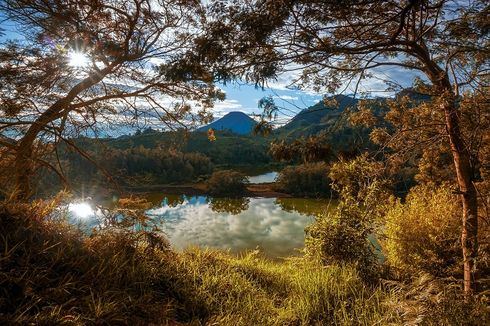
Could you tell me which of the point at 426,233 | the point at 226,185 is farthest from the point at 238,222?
the point at 426,233

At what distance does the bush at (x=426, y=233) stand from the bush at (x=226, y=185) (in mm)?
41231

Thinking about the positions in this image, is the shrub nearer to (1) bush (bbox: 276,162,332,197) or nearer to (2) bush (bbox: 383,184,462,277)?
(2) bush (bbox: 383,184,462,277)

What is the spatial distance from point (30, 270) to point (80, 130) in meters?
5.27

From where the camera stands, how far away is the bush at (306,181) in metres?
52.8

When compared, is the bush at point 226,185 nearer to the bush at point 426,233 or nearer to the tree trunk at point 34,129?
the bush at point 426,233

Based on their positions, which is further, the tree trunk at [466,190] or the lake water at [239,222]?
the lake water at [239,222]

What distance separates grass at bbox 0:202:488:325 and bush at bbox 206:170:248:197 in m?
47.6

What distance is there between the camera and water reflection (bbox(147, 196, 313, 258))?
25.0m

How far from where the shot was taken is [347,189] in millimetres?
9430

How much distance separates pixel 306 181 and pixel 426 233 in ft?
140

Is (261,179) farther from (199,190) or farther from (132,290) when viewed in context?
(132,290)

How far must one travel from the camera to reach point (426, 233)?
461 inches

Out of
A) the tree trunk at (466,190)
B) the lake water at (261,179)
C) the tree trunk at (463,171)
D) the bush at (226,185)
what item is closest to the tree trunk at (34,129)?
the tree trunk at (463,171)

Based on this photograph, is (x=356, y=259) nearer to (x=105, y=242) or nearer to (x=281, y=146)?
(x=281, y=146)
